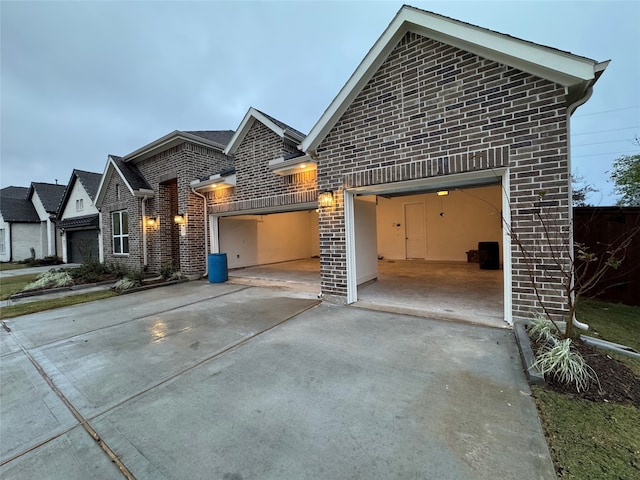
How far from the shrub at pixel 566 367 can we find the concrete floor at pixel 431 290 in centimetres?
152

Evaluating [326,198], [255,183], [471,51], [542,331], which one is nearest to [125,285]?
[255,183]

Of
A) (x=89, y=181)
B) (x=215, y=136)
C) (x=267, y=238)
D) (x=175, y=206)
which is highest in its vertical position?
(x=215, y=136)

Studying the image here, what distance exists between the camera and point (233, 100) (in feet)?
142

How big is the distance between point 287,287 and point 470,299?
485 centimetres

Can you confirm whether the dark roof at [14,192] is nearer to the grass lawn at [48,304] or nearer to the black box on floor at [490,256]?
the grass lawn at [48,304]

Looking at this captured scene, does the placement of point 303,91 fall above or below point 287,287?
above

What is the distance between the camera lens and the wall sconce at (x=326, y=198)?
231 inches

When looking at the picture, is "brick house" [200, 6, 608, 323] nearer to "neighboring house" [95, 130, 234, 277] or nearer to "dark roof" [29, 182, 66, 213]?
"neighboring house" [95, 130, 234, 277]

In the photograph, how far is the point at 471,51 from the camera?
14.2ft

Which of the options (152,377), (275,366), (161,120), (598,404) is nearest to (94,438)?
(152,377)

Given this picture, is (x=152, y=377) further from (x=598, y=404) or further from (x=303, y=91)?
(x=303, y=91)

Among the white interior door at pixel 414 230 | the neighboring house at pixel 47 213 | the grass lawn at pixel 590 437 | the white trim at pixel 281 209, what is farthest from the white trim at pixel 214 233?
the neighboring house at pixel 47 213

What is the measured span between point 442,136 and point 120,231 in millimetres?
13928

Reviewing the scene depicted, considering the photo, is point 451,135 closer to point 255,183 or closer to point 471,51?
point 471,51
